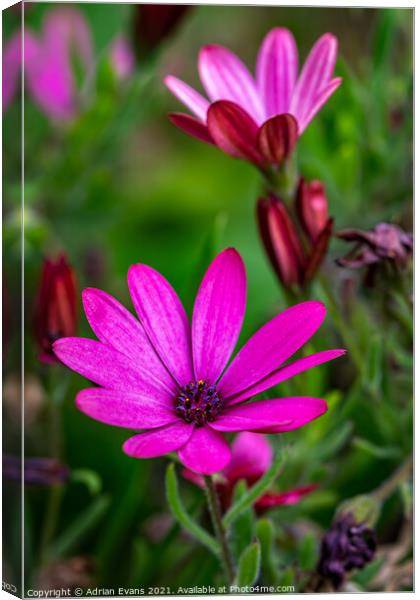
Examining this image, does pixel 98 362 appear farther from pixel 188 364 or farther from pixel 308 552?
pixel 308 552

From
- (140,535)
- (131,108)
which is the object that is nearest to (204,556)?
(140,535)

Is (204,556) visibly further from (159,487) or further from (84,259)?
(84,259)

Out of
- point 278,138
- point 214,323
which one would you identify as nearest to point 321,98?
point 278,138

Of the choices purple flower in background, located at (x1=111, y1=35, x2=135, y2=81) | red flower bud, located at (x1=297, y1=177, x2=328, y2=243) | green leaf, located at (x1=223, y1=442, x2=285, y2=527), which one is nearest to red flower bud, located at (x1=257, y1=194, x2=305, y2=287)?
red flower bud, located at (x1=297, y1=177, x2=328, y2=243)

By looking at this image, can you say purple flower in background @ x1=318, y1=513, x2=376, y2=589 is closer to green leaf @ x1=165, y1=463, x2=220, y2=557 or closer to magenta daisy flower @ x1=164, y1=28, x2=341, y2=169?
green leaf @ x1=165, y1=463, x2=220, y2=557

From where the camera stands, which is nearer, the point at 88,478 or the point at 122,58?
the point at 88,478

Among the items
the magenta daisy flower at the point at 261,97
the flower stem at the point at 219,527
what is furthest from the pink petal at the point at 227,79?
the flower stem at the point at 219,527
